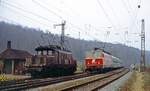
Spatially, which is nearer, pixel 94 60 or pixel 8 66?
pixel 8 66

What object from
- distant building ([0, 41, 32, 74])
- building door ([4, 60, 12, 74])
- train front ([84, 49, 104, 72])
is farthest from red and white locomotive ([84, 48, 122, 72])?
building door ([4, 60, 12, 74])

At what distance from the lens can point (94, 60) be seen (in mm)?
50438

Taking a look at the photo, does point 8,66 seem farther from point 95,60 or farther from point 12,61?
point 95,60

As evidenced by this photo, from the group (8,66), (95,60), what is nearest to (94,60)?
(95,60)

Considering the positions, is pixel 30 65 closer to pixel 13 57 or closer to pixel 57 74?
pixel 57 74

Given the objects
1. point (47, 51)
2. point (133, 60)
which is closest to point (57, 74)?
point (47, 51)

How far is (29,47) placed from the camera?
385 ft

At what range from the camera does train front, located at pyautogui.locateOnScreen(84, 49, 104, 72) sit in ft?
163

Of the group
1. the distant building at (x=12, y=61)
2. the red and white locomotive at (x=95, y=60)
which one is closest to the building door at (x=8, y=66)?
the distant building at (x=12, y=61)

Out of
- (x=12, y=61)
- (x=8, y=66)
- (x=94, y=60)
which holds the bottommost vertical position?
(x=8, y=66)

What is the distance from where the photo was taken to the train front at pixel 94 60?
4960 cm

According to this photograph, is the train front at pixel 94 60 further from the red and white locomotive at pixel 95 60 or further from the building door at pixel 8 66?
the building door at pixel 8 66

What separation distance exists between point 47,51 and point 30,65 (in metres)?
3.14

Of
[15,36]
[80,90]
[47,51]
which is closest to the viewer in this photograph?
[80,90]
